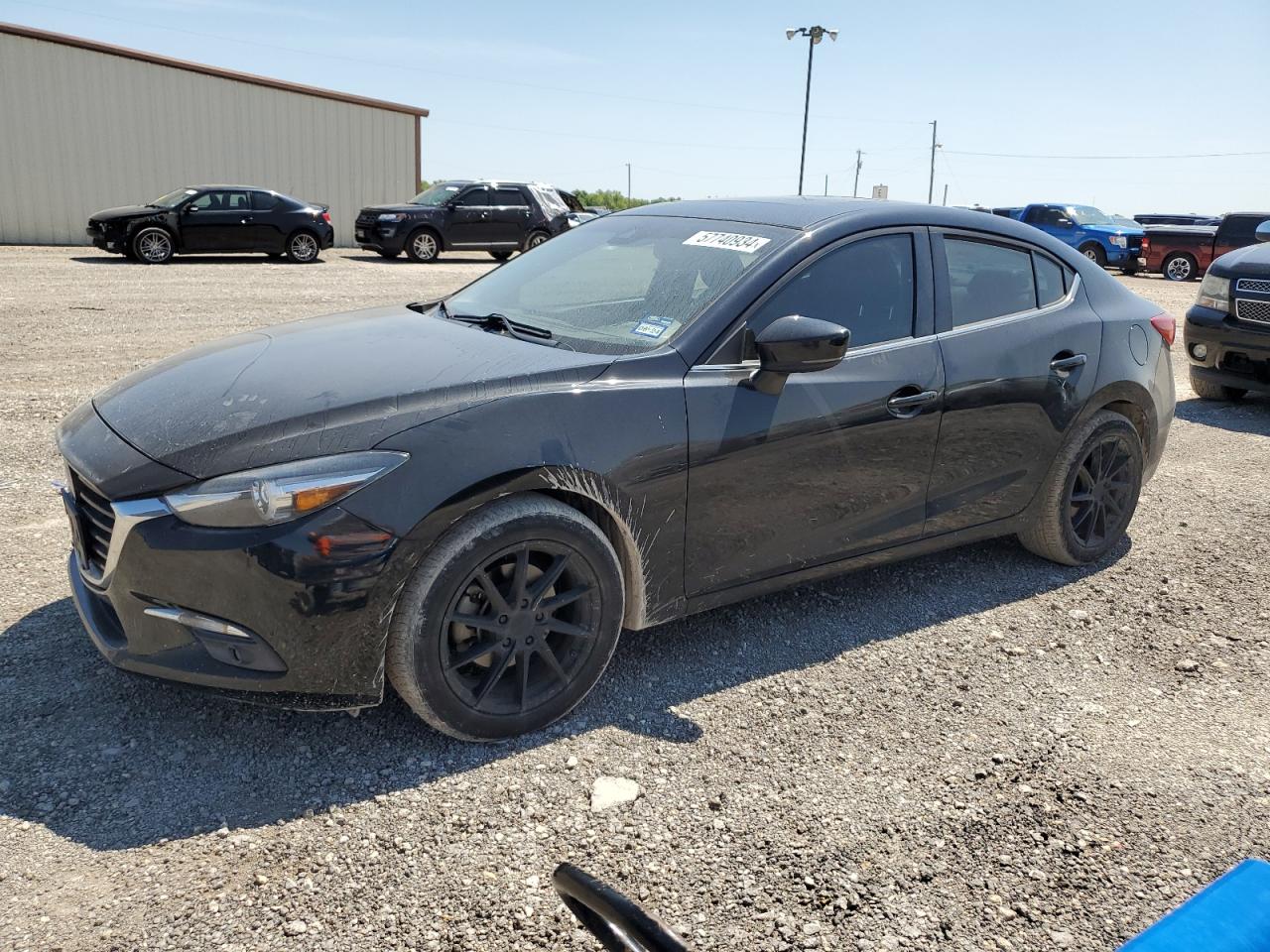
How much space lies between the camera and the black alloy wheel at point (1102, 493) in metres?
4.54

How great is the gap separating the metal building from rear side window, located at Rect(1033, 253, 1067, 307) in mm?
24050

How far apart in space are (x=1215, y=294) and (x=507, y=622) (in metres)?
7.44

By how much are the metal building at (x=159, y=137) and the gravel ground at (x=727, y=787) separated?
72.4ft

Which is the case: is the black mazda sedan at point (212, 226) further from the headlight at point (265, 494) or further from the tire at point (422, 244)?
the headlight at point (265, 494)

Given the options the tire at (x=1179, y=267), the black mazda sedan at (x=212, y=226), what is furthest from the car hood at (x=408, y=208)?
the tire at (x=1179, y=267)

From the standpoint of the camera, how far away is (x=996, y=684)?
3578 mm

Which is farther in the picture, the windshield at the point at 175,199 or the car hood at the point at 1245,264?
the windshield at the point at 175,199

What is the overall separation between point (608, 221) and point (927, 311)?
1.44 meters

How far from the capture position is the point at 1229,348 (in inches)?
317

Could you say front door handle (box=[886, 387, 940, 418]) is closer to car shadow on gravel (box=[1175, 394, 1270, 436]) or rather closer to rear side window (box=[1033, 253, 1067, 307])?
rear side window (box=[1033, 253, 1067, 307])

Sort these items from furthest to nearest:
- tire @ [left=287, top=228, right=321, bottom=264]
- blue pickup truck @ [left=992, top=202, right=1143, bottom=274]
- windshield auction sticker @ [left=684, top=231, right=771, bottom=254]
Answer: blue pickup truck @ [left=992, top=202, right=1143, bottom=274] < tire @ [left=287, top=228, right=321, bottom=264] < windshield auction sticker @ [left=684, top=231, right=771, bottom=254]

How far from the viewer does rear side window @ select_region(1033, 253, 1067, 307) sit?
172 inches

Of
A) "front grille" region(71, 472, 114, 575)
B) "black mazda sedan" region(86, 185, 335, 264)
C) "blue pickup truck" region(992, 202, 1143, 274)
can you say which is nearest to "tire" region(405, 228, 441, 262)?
"black mazda sedan" region(86, 185, 335, 264)

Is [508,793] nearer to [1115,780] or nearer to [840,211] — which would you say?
[1115,780]
